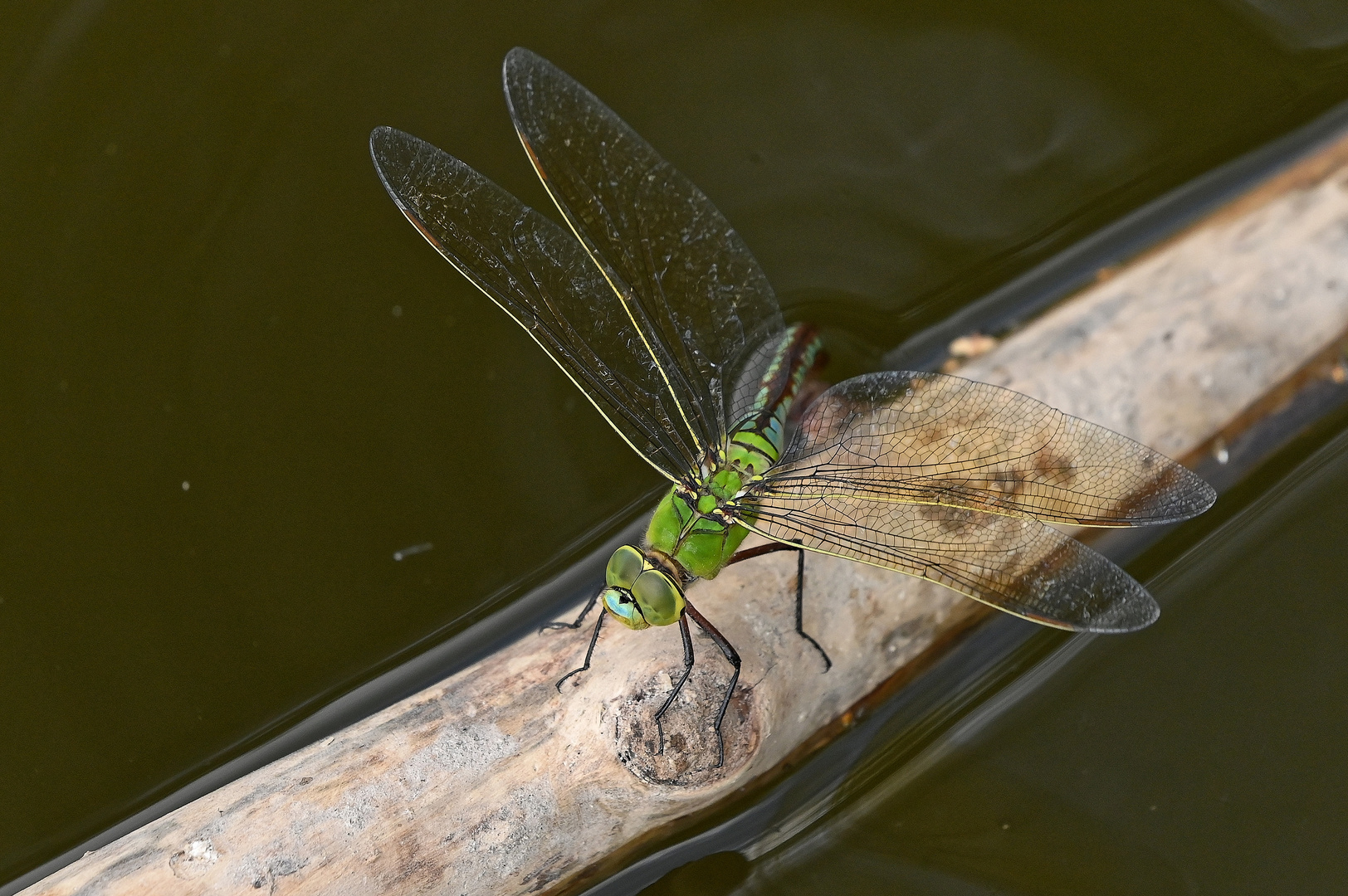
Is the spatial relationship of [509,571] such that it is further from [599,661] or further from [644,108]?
[644,108]

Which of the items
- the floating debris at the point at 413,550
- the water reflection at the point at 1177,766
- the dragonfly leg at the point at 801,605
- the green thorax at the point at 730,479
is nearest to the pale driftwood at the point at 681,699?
the dragonfly leg at the point at 801,605

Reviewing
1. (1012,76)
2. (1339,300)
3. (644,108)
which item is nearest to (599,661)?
(644,108)

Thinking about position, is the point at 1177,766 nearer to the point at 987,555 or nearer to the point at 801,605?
the point at 987,555

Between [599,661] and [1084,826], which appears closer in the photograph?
[599,661]

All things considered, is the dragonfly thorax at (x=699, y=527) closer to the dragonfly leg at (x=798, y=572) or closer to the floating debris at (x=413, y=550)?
the dragonfly leg at (x=798, y=572)

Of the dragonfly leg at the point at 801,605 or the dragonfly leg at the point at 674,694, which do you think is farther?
the dragonfly leg at the point at 801,605

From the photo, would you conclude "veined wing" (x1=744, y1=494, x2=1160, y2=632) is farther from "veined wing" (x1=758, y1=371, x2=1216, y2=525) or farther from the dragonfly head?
the dragonfly head
